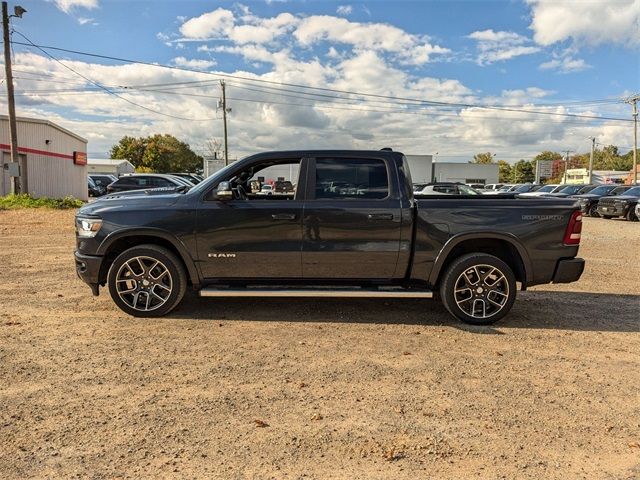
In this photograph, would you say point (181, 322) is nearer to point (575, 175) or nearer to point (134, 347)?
point (134, 347)

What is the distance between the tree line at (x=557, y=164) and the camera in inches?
4798

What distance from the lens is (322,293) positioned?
5.24m

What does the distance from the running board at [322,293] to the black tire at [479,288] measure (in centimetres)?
27

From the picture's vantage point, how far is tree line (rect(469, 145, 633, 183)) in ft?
400

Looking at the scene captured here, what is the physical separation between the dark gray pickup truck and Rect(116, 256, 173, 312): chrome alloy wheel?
0.5 inches

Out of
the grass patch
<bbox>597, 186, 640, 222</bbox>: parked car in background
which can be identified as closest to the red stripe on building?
the grass patch

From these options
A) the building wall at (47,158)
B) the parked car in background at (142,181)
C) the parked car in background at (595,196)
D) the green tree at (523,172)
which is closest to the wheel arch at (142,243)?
the parked car in background at (142,181)

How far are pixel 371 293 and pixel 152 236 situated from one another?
2529 mm

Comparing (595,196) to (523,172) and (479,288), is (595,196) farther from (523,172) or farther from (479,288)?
(523,172)

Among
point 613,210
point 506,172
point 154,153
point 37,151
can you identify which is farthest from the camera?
point 506,172

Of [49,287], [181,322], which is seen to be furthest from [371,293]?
[49,287]

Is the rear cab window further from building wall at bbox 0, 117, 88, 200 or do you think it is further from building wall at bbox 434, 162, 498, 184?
building wall at bbox 434, 162, 498, 184

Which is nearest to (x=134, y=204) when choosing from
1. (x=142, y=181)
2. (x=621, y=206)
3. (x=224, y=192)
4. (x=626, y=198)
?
(x=224, y=192)

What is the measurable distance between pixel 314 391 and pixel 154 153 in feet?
301
